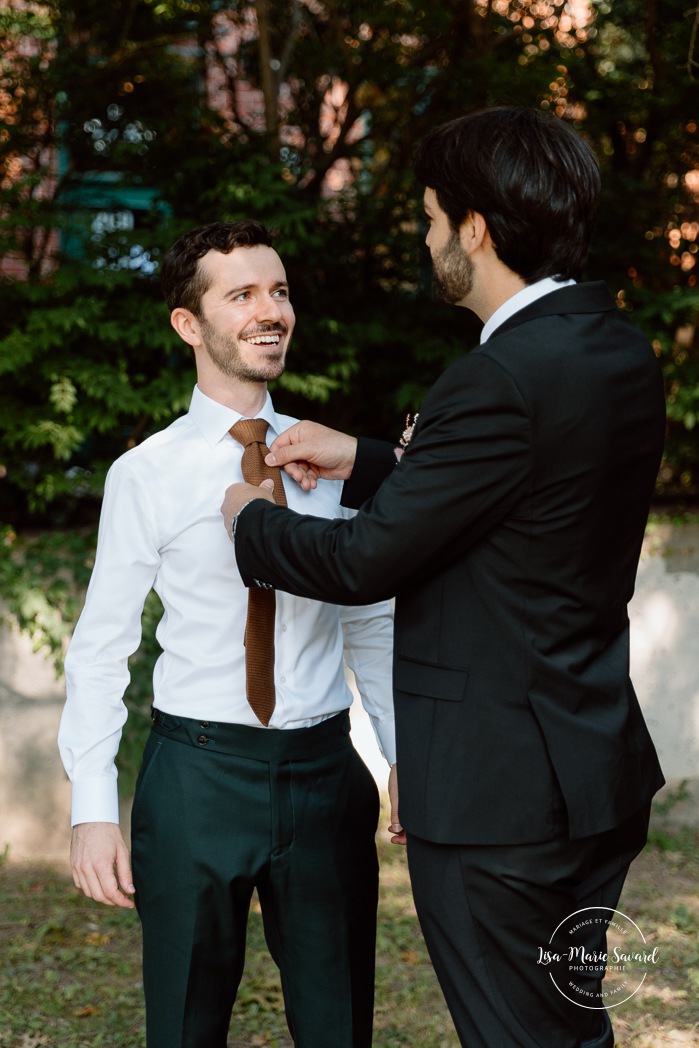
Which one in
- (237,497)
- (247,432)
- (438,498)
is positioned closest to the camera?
(438,498)

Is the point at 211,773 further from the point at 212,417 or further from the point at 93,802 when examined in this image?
the point at 212,417

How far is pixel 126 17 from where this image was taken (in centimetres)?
609

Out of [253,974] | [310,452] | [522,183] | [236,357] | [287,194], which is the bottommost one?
[253,974]

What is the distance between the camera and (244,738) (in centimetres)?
232

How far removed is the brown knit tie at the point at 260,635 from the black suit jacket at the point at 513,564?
34 cm

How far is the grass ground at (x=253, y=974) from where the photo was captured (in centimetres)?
372

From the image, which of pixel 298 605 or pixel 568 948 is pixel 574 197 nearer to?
pixel 298 605

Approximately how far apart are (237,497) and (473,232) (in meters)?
0.72

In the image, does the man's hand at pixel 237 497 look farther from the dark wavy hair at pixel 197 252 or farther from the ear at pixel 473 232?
the ear at pixel 473 232

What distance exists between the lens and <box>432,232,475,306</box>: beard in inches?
79.8

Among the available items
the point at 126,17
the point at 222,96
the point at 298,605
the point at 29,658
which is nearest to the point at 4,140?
the point at 126,17

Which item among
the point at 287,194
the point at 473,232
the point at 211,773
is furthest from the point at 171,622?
the point at 287,194

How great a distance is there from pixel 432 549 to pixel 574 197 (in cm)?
71

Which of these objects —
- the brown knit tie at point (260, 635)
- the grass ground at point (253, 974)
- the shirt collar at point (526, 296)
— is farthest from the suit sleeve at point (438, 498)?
the grass ground at point (253, 974)
